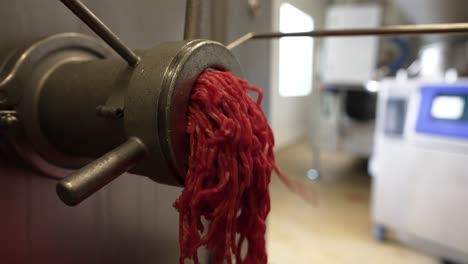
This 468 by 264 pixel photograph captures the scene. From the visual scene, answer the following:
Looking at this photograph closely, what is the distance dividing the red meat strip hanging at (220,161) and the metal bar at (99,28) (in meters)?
0.05

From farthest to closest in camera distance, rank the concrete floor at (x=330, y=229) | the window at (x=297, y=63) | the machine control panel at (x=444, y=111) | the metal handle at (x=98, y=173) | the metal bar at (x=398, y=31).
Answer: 1. the window at (x=297, y=63)
2. the concrete floor at (x=330, y=229)
3. the machine control panel at (x=444, y=111)
4. the metal bar at (x=398, y=31)
5. the metal handle at (x=98, y=173)

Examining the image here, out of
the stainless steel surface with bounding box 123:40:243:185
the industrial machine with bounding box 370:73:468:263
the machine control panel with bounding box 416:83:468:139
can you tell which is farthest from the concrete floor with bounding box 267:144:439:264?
the stainless steel surface with bounding box 123:40:243:185

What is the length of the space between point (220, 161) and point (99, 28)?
0.12 metres

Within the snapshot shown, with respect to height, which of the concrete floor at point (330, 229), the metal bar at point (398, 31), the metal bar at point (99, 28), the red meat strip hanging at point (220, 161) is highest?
the metal bar at point (398, 31)

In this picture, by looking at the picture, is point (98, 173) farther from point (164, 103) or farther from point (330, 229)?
point (330, 229)

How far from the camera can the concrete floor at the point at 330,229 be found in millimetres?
1248

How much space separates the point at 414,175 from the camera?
1.17 m

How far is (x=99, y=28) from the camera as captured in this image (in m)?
0.22

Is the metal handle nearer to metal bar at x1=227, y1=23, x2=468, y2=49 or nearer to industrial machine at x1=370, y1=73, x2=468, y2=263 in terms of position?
metal bar at x1=227, y1=23, x2=468, y2=49

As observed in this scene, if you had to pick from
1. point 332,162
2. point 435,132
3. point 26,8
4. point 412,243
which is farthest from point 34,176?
point 332,162

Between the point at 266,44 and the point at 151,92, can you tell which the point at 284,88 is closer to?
the point at 266,44

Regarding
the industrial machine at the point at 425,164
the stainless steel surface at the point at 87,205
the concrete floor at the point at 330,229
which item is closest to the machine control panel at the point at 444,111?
the industrial machine at the point at 425,164

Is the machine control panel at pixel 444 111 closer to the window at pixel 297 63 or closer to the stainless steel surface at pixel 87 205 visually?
the stainless steel surface at pixel 87 205

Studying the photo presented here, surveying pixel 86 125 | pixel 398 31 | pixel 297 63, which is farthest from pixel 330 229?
pixel 297 63
